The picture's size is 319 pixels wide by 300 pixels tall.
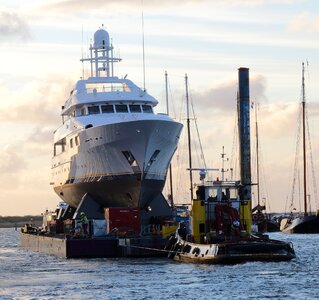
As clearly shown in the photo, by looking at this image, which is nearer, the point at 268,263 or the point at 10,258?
the point at 268,263

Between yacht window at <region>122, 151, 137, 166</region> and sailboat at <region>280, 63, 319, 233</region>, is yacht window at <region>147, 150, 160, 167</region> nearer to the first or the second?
yacht window at <region>122, 151, 137, 166</region>

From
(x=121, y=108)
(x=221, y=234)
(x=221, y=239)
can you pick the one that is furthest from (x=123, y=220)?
(x=221, y=239)

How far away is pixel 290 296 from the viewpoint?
132 ft

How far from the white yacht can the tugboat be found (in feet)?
36.6

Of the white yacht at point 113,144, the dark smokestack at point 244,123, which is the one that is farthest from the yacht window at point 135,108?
the dark smokestack at point 244,123

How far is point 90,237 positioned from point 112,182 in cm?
691

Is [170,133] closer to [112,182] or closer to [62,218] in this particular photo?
[112,182]

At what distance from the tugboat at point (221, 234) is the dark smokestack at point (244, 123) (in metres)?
8.76

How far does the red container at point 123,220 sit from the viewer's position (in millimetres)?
66312

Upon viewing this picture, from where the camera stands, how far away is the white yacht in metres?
70.9

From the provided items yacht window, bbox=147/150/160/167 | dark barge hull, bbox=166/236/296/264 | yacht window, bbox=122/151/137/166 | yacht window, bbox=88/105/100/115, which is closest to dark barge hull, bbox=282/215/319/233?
yacht window, bbox=88/105/100/115

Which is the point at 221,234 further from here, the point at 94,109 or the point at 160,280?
the point at 94,109

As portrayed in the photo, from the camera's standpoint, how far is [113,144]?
236 ft

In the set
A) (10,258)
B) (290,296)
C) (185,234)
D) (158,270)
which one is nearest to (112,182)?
(10,258)
